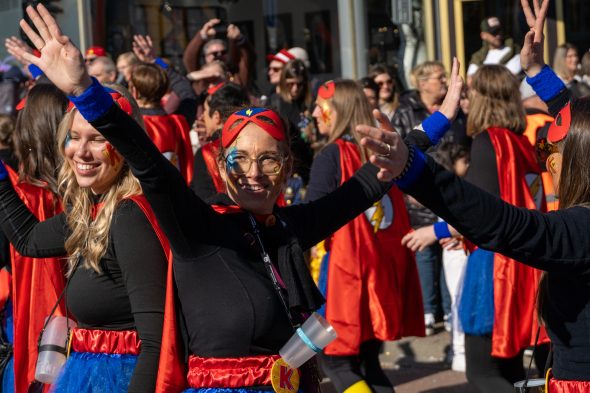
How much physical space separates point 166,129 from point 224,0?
14.6 ft

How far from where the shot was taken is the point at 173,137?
22.9 feet

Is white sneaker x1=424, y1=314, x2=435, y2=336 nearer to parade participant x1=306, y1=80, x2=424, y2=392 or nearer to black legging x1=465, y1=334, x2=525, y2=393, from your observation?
parade participant x1=306, y1=80, x2=424, y2=392

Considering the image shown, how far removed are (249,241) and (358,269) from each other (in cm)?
285

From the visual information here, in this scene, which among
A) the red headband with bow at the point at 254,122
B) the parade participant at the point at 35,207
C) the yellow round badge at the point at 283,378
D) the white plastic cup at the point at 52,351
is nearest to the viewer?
the yellow round badge at the point at 283,378

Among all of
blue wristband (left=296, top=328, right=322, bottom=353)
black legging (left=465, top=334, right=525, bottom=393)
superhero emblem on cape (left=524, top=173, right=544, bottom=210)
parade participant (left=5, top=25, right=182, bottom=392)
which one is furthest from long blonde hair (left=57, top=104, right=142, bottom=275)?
superhero emblem on cape (left=524, top=173, right=544, bottom=210)

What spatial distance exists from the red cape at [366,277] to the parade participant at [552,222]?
263 cm

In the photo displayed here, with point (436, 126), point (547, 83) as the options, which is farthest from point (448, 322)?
point (436, 126)

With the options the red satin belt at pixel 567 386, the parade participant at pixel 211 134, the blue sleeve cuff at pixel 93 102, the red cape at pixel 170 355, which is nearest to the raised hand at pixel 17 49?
the blue sleeve cuff at pixel 93 102

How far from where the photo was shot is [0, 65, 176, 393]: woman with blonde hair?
10.3 feet

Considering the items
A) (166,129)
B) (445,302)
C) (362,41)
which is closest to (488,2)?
(362,41)

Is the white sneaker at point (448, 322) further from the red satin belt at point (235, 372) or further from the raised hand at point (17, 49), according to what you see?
the red satin belt at point (235, 372)

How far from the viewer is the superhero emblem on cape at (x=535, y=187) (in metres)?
5.92

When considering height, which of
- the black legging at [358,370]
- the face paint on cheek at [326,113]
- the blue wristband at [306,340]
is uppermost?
the face paint on cheek at [326,113]

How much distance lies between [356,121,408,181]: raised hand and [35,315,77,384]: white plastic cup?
1.59 metres
